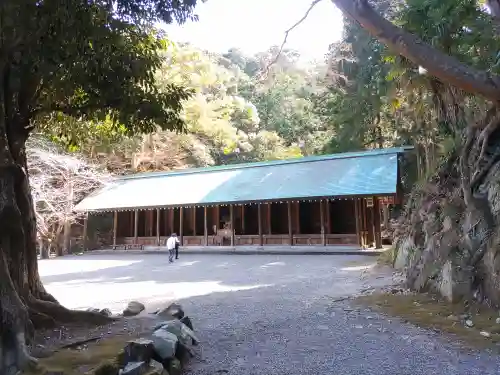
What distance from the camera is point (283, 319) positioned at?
21.0 feet

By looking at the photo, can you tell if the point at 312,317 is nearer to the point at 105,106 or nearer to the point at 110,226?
the point at 105,106

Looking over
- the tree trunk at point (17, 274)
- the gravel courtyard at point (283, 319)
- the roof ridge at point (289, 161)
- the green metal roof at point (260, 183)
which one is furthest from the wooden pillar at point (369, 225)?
Result: the tree trunk at point (17, 274)

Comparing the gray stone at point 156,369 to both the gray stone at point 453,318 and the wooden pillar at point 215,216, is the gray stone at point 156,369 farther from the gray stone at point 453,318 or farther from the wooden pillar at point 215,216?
the wooden pillar at point 215,216

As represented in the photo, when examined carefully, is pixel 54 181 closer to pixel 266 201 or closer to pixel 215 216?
pixel 215 216

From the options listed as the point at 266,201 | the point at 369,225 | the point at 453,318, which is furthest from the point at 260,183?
the point at 453,318

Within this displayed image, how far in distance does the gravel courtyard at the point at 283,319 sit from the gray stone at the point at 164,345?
312 millimetres

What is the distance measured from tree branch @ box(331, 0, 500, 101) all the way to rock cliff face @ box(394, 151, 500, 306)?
2.32 metres

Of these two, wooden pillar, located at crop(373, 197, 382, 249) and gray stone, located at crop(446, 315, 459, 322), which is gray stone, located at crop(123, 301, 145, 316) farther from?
wooden pillar, located at crop(373, 197, 382, 249)

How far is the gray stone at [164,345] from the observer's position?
4266 mm

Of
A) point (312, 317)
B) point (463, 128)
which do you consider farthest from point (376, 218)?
point (312, 317)

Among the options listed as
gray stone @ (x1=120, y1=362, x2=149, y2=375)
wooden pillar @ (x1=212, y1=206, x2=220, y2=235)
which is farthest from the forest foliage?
wooden pillar @ (x1=212, y1=206, x2=220, y2=235)

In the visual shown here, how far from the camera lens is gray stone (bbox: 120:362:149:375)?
3623 mm

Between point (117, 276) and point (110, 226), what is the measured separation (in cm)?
1386

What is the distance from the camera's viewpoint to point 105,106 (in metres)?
5.68
